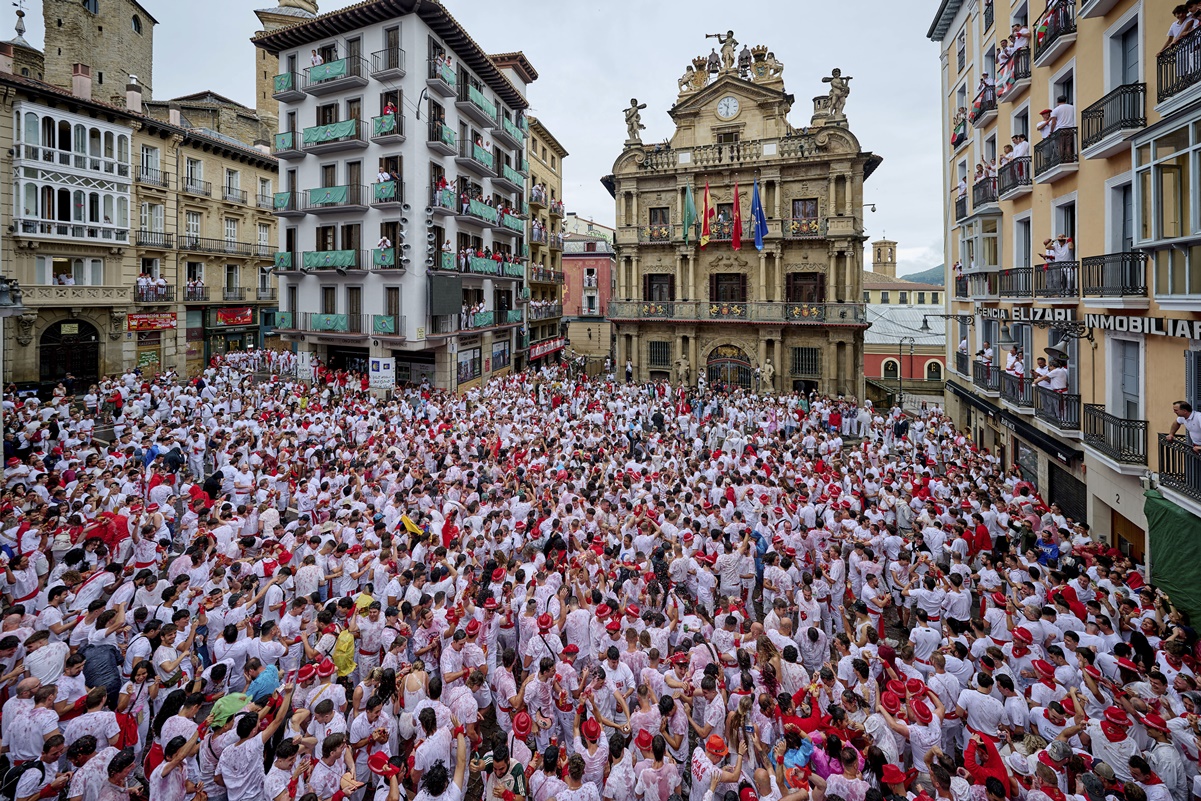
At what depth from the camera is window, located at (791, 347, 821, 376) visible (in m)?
34.6

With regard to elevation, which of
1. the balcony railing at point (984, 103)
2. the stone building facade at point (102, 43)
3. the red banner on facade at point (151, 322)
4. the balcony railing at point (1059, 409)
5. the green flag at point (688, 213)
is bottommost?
the balcony railing at point (1059, 409)

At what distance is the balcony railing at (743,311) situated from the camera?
3344 cm

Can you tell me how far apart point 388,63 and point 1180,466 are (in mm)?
31270

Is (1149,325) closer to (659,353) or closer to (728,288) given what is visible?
(728,288)

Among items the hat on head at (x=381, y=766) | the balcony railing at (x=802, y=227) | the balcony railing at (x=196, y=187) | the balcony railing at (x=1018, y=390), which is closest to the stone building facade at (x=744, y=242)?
the balcony railing at (x=802, y=227)

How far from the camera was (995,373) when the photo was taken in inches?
760

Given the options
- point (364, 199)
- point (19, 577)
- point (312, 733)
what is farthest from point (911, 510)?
point (364, 199)

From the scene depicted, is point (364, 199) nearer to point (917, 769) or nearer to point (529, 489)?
point (529, 489)

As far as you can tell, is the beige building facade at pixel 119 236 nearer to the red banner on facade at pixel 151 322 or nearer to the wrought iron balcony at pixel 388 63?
the red banner on facade at pixel 151 322

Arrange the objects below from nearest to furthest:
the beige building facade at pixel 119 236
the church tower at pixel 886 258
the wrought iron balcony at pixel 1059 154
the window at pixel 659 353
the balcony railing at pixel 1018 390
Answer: the wrought iron balcony at pixel 1059 154 < the balcony railing at pixel 1018 390 < the beige building facade at pixel 119 236 < the window at pixel 659 353 < the church tower at pixel 886 258

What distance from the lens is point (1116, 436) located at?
11883mm

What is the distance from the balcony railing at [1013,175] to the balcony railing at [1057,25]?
2698 mm

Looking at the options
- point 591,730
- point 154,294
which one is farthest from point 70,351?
point 591,730

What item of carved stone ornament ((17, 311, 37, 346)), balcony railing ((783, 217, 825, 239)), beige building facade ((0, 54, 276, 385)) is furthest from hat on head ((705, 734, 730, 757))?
carved stone ornament ((17, 311, 37, 346))
